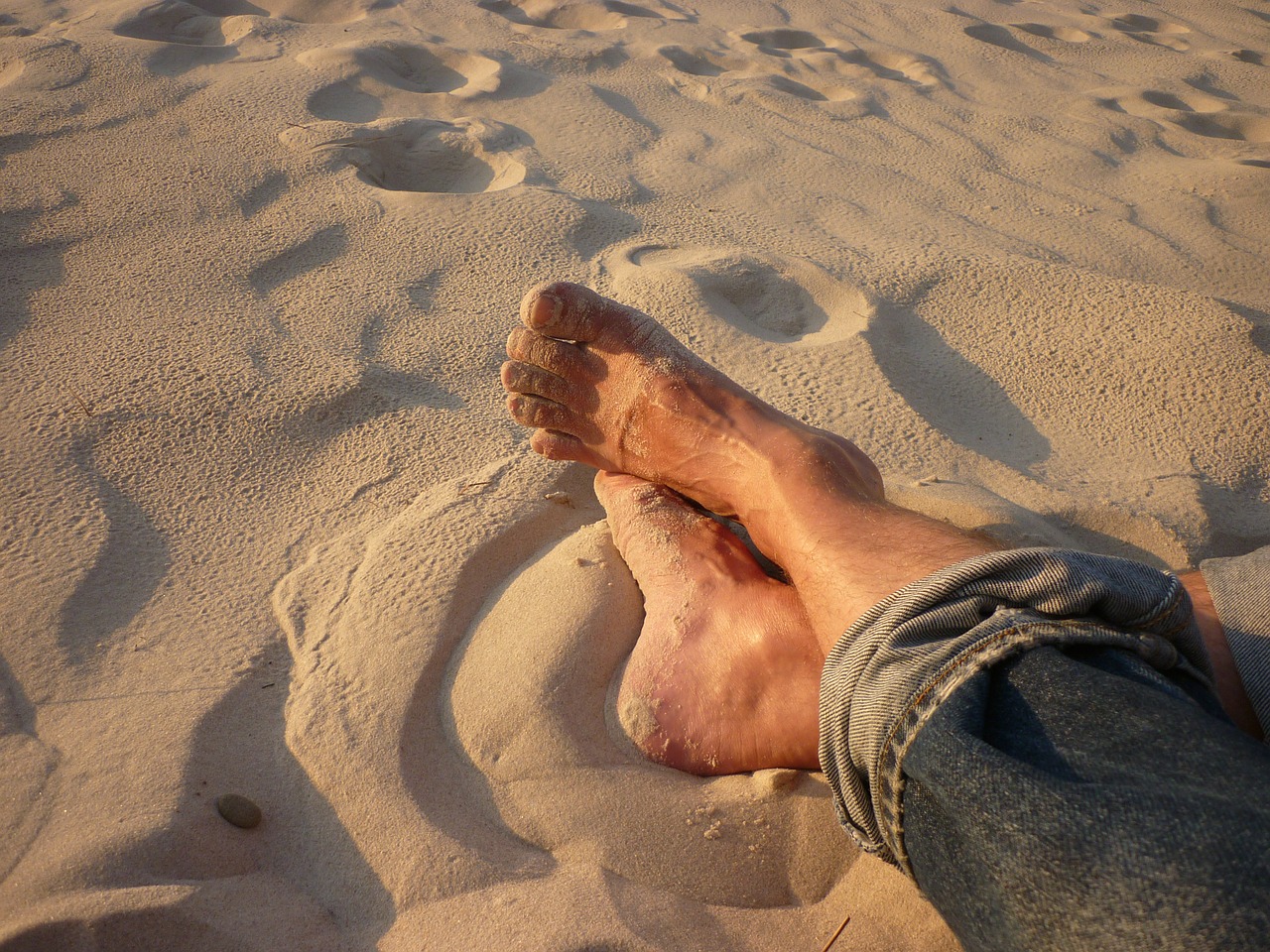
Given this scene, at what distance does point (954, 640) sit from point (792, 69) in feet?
9.11

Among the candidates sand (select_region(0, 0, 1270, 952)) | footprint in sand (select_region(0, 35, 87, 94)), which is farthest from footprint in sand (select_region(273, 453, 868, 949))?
footprint in sand (select_region(0, 35, 87, 94))

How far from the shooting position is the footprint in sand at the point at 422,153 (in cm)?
222

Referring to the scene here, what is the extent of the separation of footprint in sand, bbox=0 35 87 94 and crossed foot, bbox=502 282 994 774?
189 centimetres

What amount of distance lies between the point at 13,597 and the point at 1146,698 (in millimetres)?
1326

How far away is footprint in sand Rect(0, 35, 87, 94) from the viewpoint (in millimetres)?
2400

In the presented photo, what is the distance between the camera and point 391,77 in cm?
269

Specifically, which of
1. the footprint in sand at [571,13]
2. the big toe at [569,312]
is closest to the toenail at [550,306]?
the big toe at [569,312]

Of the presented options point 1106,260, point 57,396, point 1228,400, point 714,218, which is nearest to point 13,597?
point 57,396

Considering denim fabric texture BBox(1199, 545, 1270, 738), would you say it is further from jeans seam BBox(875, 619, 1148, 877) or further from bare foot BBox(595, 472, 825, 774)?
bare foot BBox(595, 472, 825, 774)

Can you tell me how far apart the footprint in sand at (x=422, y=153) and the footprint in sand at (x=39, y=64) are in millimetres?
740

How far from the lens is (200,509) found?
1.36 metres

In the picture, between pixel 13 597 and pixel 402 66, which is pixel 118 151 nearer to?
pixel 402 66

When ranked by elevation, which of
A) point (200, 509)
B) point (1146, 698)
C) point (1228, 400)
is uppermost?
point (1146, 698)

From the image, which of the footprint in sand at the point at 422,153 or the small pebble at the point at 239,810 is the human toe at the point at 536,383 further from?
the footprint in sand at the point at 422,153
